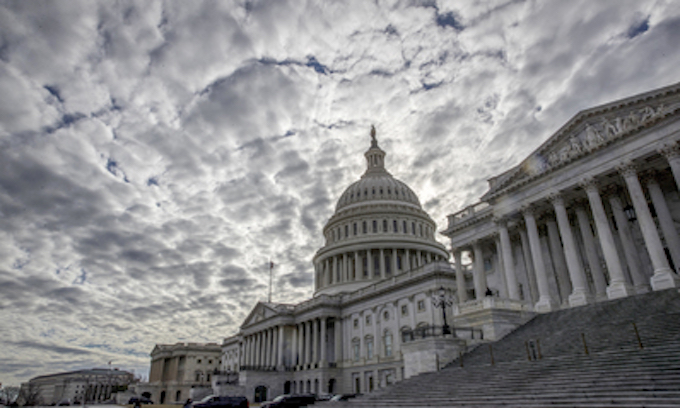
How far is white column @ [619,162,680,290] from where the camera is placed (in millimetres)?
25297

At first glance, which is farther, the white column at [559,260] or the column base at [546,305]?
the white column at [559,260]

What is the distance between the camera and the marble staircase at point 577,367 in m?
14.0

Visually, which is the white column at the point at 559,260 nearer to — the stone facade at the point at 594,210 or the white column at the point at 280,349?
the stone facade at the point at 594,210

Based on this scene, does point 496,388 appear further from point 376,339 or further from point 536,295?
point 376,339

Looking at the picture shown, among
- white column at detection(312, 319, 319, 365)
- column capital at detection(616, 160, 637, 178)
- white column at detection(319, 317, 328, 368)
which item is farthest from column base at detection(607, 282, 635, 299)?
white column at detection(312, 319, 319, 365)

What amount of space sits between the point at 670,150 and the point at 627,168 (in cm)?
253

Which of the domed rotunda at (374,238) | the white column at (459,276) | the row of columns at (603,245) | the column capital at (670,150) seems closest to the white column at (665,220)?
the row of columns at (603,245)

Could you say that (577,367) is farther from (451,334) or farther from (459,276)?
(459,276)

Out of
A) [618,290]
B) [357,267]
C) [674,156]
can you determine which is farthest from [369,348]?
[674,156]

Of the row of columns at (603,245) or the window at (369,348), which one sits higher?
the row of columns at (603,245)

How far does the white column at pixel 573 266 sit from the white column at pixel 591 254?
0.96m

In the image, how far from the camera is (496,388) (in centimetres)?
1780

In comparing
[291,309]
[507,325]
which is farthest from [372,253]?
[507,325]

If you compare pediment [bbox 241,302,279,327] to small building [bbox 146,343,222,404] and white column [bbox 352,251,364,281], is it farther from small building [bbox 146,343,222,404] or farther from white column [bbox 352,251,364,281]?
small building [bbox 146,343,222,404]
